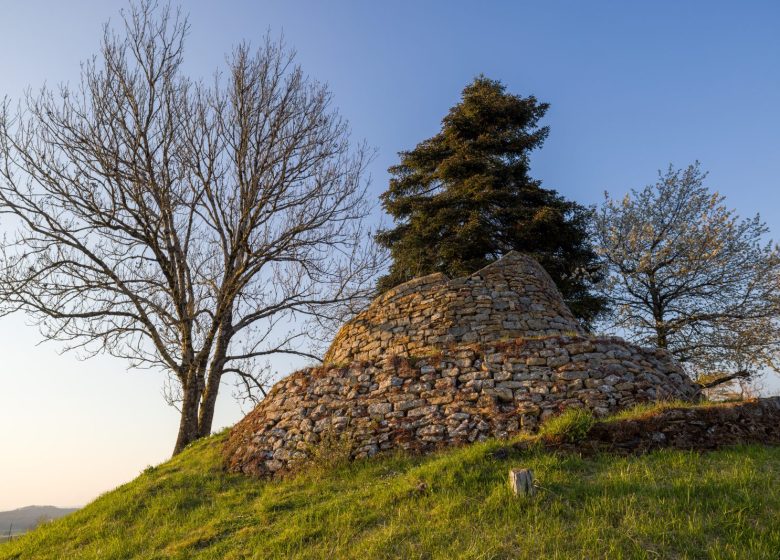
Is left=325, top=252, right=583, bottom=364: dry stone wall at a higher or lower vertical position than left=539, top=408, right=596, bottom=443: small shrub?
higher

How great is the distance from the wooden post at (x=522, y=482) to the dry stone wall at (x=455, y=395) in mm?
A: 1947

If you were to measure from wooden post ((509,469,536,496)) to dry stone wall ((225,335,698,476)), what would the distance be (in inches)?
76.7

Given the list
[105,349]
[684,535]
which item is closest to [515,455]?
[684,535]

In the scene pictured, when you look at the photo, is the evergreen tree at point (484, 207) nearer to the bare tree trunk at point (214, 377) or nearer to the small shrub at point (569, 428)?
the bare tree trunk at point (214, 377)

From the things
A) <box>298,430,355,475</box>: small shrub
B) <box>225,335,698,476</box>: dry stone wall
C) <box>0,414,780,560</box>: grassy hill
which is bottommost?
<box>0,414,780,560</box>: grassy hill

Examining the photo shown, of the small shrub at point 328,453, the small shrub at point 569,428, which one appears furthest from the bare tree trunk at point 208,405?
the small shrub at point 569,428

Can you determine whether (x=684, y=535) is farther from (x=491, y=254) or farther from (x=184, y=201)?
(x=184, y=201)

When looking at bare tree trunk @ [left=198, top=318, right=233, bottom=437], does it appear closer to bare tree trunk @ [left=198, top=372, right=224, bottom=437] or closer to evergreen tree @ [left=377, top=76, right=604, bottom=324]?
bare tree trunk @ [left=198, top=372, right=224, bottom=437]

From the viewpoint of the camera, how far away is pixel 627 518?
4520 millimetres

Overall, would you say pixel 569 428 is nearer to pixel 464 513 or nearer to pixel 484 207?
pixel 464 513

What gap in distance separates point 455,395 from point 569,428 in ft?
6.50

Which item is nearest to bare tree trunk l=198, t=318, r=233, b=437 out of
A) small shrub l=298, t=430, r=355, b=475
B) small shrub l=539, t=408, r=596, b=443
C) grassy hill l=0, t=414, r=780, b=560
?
grassy hill l=0, t=414, r=780, b=560

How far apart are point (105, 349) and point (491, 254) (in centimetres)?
1103

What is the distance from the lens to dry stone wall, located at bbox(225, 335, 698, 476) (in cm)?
758
